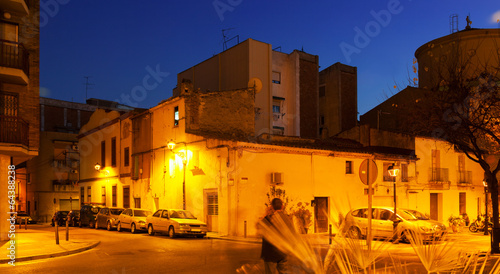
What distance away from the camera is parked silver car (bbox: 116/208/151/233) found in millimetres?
25337

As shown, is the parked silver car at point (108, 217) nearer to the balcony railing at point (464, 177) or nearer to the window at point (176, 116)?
the window at point (176, 116)

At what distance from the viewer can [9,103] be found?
19.5 meters

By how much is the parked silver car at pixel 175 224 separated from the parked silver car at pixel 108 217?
456 cm

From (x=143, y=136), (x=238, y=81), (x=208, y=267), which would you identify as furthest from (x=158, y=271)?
(x=238, y=81)

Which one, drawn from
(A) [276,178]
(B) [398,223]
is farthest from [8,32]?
(B) [398,223]

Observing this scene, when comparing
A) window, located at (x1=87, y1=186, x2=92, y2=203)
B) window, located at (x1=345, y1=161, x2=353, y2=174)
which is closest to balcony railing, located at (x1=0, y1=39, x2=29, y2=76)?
window, located at (x1=345, y1=161, x2=353, y2=174)

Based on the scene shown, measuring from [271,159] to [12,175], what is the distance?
12.8 m

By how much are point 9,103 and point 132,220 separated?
32.4 feet

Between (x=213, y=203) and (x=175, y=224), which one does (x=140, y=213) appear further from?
(x=175, y=224)

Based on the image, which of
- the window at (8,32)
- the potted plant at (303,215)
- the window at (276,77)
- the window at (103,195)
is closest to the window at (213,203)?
the potted plant at (303,215)

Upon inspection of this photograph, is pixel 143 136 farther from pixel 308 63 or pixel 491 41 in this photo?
pixel 491 41

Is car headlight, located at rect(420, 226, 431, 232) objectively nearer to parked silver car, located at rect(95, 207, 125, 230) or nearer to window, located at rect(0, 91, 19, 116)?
parked silver car, located at rect(95, 207, 125, 230)

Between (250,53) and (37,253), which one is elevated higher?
(250,53)

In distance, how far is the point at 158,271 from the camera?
37.4 ft
